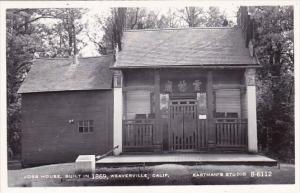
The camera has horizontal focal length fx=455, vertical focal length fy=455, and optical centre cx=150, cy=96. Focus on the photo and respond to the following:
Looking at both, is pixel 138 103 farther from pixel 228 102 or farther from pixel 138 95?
pixel 228 102

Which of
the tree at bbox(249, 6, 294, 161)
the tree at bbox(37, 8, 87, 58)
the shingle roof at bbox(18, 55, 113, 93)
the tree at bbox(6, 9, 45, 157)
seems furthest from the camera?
the tree at bbox(37, 8, 87, 58)

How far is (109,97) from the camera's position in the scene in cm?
1484

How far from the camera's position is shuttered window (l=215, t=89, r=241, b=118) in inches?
568

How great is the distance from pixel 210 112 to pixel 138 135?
230 centimetres

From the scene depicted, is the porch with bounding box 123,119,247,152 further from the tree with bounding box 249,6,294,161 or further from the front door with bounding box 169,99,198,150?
the tree with bounding box 249,6,294,161

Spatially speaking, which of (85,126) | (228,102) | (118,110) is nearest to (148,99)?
(118,110)

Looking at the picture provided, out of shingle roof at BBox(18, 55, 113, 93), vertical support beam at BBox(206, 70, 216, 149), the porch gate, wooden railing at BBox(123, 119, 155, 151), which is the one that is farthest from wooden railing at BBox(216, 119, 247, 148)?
shingle roof at BBox(18, 55, 113, 93)

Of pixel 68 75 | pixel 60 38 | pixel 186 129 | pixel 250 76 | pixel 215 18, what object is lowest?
pixel 186 129

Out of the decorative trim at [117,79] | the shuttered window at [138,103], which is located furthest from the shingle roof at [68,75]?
the shuttered window at [138,103]

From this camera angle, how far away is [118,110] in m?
14.1

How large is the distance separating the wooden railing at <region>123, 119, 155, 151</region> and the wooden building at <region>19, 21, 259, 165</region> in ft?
0.10

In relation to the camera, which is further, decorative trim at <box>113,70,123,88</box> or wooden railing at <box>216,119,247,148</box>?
decorative trim at <box>113,70,123,88</box>

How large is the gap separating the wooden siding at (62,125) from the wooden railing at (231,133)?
3565 mm

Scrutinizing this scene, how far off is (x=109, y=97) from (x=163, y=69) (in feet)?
7.00
